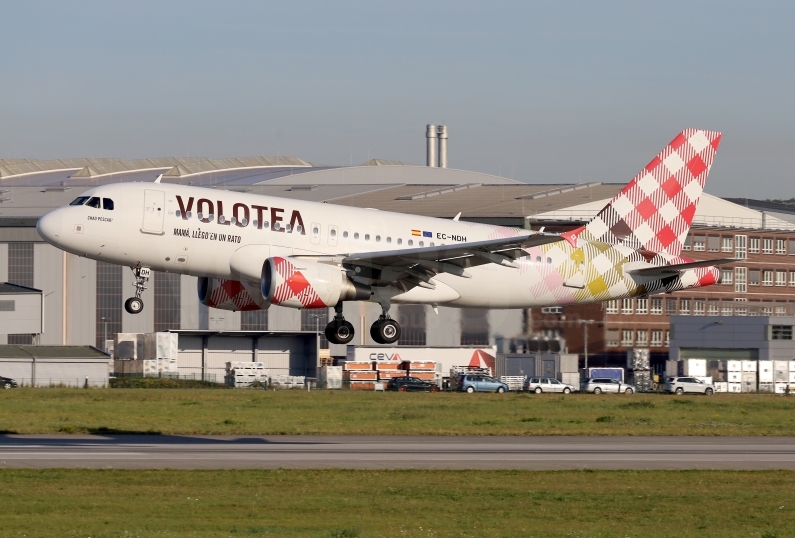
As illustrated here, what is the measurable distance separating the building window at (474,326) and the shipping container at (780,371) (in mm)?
27649

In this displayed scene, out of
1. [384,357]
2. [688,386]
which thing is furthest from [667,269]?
[384,357]

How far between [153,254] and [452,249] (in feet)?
31.5

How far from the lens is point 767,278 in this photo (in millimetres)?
106875

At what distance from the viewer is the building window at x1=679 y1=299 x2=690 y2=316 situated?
3809 inches

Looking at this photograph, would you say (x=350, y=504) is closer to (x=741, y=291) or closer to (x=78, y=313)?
(x=78, y=313)

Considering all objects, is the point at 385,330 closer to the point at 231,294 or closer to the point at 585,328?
the point at 231,294

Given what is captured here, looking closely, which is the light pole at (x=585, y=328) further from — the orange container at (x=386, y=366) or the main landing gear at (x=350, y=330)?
the main landing gear at (x=350, y=330)

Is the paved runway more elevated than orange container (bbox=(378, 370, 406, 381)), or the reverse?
the paved runway

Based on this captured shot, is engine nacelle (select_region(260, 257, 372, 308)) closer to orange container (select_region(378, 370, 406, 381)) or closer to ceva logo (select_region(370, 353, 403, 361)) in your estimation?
orange container (select_region(378, 370, 406, 381))

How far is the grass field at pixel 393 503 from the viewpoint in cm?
2130

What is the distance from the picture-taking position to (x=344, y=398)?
59812mm

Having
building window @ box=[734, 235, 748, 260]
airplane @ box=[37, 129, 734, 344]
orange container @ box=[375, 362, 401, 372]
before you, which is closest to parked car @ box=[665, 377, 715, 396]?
orange container @ box=[375, 362, 401, 372]

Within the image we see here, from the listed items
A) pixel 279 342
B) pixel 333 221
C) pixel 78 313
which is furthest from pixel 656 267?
pixel 78 313

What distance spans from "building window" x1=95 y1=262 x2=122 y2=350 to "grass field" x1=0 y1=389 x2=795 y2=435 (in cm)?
3087
